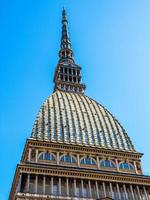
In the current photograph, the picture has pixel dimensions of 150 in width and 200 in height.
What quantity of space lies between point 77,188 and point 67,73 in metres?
33.6

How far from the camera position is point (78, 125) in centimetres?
6594

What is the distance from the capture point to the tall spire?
79688mm

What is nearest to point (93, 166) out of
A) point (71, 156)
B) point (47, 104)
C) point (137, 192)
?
point (71, 156)

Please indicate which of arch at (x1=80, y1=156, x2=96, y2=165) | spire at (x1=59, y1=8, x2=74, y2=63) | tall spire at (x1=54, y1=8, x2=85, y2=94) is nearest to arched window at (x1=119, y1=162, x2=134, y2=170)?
arch at (x1=80, y1=156, x2=96, y2=165)

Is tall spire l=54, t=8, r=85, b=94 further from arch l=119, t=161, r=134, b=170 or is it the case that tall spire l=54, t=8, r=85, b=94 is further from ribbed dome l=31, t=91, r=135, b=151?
arch l=119, t=161, r=134, b=170

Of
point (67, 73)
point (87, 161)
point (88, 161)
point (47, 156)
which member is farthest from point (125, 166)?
point (67, 73)

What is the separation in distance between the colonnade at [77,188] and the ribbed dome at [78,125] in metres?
8.06

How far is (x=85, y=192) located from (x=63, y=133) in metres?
11.9

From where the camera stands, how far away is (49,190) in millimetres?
52031

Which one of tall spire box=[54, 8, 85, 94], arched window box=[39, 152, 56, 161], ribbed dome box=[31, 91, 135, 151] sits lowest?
arched window box=[39, 152, 56, 161]

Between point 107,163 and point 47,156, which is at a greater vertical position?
point 107,163

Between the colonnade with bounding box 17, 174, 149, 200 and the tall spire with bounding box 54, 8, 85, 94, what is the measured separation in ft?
89.8

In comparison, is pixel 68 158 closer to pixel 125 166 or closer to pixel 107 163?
pixel 107 163

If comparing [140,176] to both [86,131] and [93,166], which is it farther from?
[86,131]
